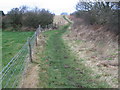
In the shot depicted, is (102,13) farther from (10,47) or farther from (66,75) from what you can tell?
(66,75)

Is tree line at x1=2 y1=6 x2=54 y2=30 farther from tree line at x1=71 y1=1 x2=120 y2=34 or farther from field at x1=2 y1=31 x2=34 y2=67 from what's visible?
field at x1=2 y1=31 x2=34 y2=67

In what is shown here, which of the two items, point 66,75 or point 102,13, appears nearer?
point 66,75

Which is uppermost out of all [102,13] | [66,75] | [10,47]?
[102,13]

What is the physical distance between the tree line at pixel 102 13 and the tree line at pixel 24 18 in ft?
28.9

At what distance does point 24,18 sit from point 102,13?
65.7 ft

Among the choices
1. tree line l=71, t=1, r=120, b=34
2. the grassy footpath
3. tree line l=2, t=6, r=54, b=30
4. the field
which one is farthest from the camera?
tree line l=2, t=6, r=54, b=30

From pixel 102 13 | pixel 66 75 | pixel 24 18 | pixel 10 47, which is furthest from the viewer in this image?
pixel 24 18

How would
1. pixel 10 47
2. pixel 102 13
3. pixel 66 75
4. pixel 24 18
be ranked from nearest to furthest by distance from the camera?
pixel 66 75 → pixel 10 47 → pixel 102 13 → pixel 24 18

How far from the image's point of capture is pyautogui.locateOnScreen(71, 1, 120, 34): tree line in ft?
35.2

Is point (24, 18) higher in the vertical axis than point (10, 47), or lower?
higher

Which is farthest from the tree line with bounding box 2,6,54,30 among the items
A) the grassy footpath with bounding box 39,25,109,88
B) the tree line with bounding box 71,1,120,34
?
the grassy footpath with bounding box 39,25,109,88

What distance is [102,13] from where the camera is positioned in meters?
14.6

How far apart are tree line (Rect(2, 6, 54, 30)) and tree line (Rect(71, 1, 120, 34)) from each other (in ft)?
28.9

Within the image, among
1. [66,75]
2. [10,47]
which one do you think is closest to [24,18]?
[10,47]
